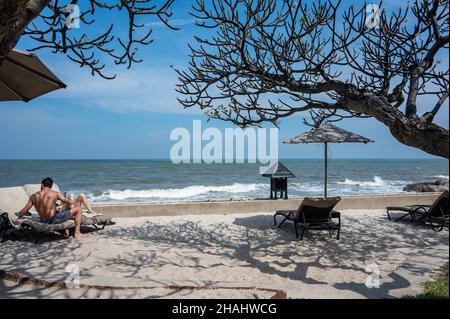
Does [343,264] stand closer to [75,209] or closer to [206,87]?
[206,87]

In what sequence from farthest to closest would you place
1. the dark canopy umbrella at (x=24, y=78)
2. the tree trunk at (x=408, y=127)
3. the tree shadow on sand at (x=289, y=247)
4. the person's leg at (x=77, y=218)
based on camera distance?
the person's leg at (x=77, y=218), the tree shadow on sand at (x=289, y=247), the dark canopy umbrella at (x=24, y=78), the tree trunk at (x=408, y=127)

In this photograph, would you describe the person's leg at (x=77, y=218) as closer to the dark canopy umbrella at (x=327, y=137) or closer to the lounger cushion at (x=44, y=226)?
the lounger cushion at (x=44, y=226)

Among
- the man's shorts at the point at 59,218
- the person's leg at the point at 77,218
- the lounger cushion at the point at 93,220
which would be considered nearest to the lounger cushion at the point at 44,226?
the man's shorts at the point at 59,218

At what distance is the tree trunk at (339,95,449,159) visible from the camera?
363cm

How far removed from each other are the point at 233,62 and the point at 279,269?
337 cm

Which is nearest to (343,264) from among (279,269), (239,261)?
(279,269)

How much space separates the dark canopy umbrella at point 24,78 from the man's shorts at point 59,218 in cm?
263

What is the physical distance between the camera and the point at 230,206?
10547 millimetres

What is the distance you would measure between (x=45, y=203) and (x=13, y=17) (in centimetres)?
539

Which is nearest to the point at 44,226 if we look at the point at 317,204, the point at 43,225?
the point at 43,225

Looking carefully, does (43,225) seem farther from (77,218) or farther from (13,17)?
(13,17)

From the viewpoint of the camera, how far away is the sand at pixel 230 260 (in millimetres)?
4242

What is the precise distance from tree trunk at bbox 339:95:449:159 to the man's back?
5.70 metres

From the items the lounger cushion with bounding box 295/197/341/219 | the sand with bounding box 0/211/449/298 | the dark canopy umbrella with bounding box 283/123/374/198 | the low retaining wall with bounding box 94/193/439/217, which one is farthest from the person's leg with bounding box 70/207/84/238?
the dark canopy umbrella with bounding box 283/123/374/198
